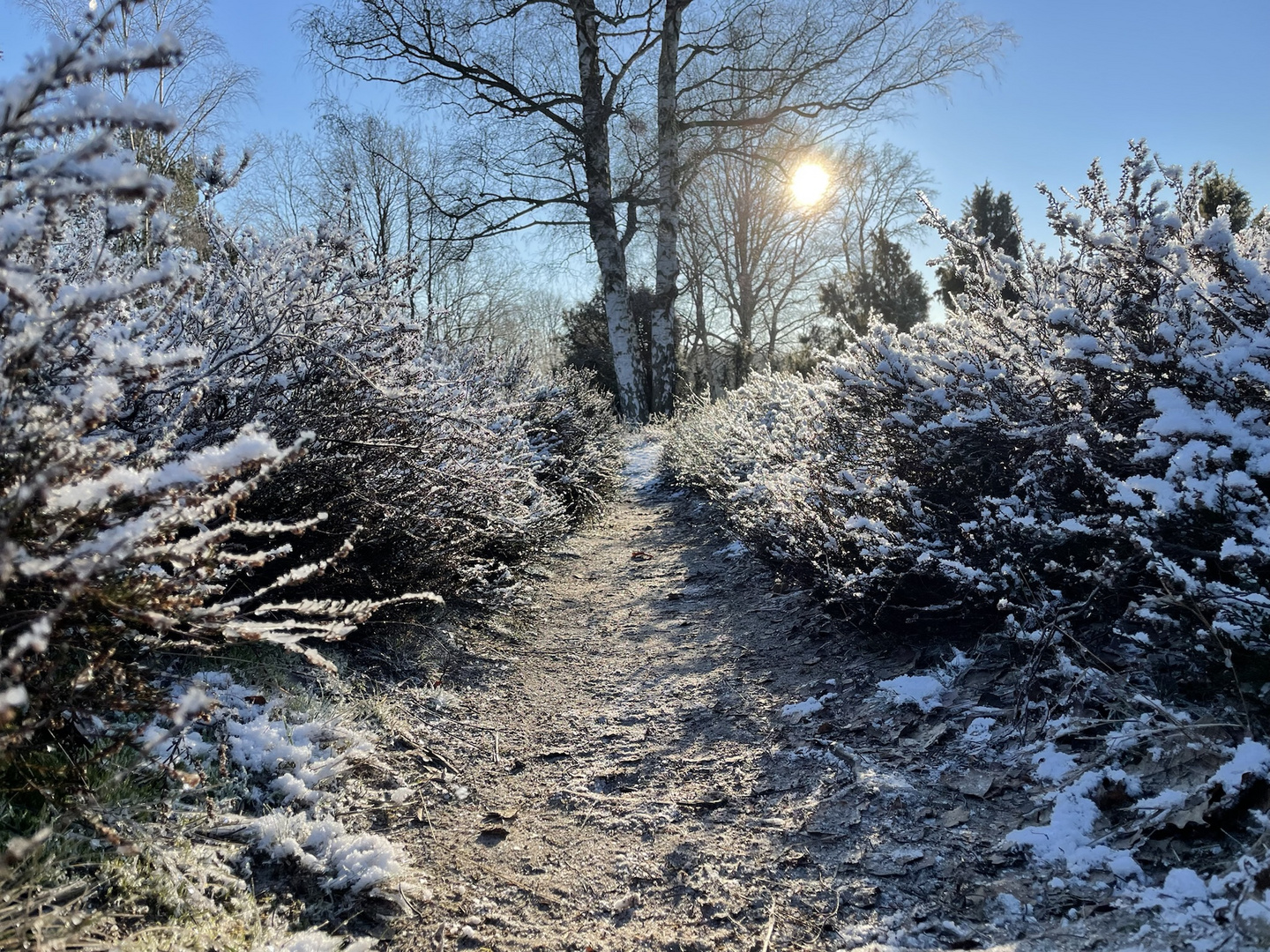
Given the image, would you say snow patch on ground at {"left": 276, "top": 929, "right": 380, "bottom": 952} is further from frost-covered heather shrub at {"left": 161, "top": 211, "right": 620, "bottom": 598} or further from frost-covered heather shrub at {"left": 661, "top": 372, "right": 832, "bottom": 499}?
frost-covered heather shrub at {"left": 661, "top": 372, "right": 832, "bottom": 499}

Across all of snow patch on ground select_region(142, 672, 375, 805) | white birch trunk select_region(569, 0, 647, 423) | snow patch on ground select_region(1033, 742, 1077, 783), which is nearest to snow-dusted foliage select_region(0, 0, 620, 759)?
snow patch on ground select_region(142, 672, 375, 805)

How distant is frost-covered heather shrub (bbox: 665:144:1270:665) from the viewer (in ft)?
6.21

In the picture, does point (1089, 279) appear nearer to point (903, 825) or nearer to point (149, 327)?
point (903, 825)

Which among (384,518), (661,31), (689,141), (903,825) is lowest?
(903,825)

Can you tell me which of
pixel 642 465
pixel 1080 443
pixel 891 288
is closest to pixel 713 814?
pixel 1080 443

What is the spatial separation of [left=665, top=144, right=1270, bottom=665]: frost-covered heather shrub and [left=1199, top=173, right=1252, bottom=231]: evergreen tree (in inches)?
173

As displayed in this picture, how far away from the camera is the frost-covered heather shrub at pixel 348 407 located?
8.29ft

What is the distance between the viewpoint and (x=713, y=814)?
2.30 m

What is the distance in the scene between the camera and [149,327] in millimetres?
1996

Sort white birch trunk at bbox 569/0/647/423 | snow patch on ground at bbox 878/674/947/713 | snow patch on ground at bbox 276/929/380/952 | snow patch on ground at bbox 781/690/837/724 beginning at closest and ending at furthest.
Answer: snow patch on ground at bbox 276/929/380/952
snow patch on ground at bbox 878/674/947/713
snow patch on ground at bbox 781/690/837/724
white birch trunk at bbox 569/0/647/423

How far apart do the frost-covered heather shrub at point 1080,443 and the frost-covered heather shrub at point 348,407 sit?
1702 mm

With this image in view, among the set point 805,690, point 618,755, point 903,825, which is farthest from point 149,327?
point 805,690

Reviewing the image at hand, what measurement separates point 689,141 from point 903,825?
1433cm

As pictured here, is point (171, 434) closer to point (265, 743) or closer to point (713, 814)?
point (265, 743)
